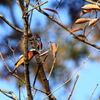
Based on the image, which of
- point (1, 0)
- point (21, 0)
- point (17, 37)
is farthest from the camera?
point (1, 0)

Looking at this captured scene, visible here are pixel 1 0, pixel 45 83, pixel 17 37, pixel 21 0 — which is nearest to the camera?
pixel 21 0

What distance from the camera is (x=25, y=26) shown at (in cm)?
122

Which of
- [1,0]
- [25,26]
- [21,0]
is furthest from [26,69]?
[1,0]

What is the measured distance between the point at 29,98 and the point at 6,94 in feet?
0.52

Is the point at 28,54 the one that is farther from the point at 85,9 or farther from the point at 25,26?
the point at 85,9

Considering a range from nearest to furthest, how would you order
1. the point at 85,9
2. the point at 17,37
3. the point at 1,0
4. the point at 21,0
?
the point at 21,0 → the point at 85,9 → the point at 17,37 → the point at 1,0

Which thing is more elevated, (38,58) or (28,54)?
(38,58)

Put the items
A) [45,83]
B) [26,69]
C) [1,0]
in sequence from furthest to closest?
[1,0] → [45,83] → [26,69]

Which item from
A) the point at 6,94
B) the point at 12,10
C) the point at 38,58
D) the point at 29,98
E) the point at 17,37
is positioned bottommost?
the point at 29,98

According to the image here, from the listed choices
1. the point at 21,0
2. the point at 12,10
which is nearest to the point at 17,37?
the point at 12,10

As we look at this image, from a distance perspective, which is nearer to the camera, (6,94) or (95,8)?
(95,8)

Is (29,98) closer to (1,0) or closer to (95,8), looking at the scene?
(95,8)

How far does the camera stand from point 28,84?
1.33 meters

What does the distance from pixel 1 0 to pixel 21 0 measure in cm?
381
